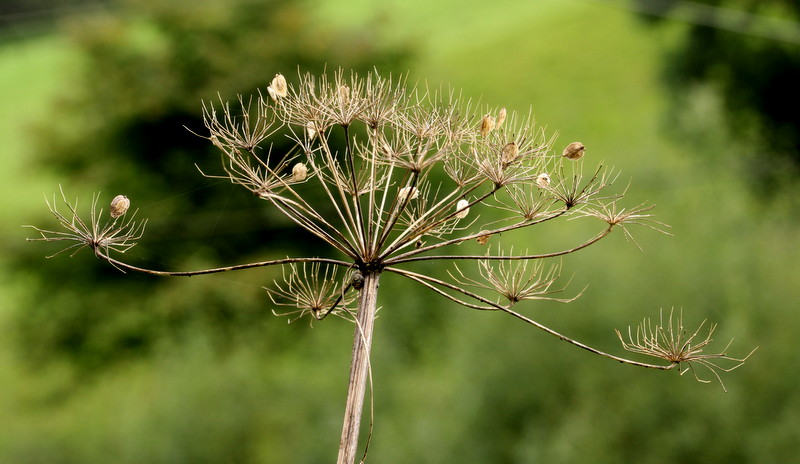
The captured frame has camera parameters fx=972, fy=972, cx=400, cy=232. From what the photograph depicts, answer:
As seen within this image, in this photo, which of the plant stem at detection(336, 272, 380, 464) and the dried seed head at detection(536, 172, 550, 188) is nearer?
the plant stem at detection(336, 272, 380, 464)

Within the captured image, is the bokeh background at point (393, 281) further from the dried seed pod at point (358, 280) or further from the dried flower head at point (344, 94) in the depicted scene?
the dried seed pod at point (358, 280)

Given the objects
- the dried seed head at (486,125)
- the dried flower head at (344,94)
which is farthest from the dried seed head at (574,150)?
the dried flower head at (344,94)

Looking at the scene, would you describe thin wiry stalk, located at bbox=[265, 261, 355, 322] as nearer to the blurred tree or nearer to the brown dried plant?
the brown dried plant

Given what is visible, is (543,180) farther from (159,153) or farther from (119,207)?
(159,153)

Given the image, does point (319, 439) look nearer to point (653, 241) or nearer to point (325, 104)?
point (653, 241)

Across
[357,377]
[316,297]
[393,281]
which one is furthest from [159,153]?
[357,377]

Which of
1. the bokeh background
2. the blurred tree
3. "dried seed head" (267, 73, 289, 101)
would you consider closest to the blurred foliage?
the bokeh background

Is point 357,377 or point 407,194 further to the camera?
point 407,194
